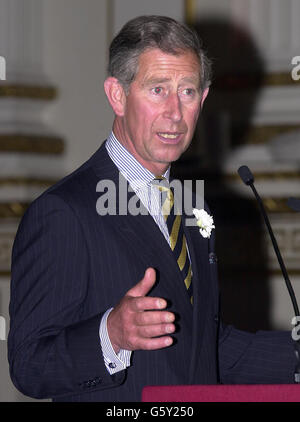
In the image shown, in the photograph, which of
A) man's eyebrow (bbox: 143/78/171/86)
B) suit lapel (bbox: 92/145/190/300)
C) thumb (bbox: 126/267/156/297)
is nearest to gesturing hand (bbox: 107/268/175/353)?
thumb (bbox: 126/267/156/297)

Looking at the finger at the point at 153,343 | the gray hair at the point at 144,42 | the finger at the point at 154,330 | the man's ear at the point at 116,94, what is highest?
the gray hair at the point at 144,42

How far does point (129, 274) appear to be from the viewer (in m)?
3.04

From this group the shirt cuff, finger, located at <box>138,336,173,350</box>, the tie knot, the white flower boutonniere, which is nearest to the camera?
finger, located at <box>138,336,173,350</box>

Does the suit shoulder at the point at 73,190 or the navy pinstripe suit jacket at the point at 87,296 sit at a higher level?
the suit shoulder at the point at 73,190

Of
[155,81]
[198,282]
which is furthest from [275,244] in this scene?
[155,81]

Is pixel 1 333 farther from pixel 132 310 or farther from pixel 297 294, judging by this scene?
pixel 132 310

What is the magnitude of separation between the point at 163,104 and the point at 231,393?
43.5 inches

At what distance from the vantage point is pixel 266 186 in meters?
6.82

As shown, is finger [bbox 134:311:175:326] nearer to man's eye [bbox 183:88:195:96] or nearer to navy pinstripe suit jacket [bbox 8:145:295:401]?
navy pinstripe suit jacket [bbox 8:145:295:401]

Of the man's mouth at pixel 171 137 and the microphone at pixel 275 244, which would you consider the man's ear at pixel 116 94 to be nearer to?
the man's mouth at pixel 171 137

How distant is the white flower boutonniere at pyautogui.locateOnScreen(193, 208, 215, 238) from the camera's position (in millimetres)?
3434

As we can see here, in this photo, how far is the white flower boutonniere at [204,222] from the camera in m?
3.43

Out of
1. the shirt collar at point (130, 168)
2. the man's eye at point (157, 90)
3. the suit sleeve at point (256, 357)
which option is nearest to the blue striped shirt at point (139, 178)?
the shirt collar at point (130, 168)

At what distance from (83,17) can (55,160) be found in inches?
43.6
